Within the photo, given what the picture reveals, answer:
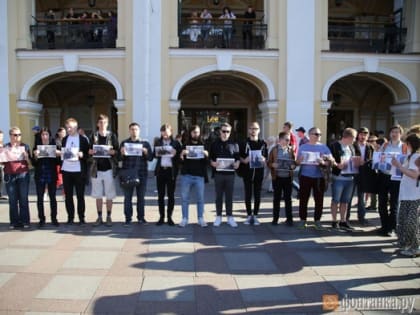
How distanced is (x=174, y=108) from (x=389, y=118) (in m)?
10.6

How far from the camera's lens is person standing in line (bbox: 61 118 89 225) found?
7219 millimetres

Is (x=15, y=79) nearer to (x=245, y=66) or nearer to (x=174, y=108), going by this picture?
(x=174, y=108)

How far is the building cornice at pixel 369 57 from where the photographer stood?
47.0ft

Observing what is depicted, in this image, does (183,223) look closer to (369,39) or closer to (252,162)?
(252,162)

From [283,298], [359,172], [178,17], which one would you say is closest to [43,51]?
[178,17]

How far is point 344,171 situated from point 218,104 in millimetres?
12370

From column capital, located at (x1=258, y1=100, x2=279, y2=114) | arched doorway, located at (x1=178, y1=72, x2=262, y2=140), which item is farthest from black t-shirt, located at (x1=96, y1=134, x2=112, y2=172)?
arched doorway, located at (x1=178, y1=72, x2=262, y2=140)

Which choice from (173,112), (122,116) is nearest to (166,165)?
(173,112)

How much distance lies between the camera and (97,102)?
19.1m

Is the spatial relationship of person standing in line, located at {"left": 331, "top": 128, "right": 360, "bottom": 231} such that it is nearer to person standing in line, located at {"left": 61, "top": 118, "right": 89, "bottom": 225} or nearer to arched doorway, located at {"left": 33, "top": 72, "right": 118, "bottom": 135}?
person standing in line, located at {"left": 61, "top": 118, "right": 89, "bottom": 225}

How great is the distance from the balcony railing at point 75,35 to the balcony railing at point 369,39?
25.9 feet

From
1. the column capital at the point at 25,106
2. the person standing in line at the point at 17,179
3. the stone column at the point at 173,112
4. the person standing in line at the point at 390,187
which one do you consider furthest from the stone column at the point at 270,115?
the person standing in line at the point at 17,179

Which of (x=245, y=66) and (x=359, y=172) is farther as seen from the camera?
(x=245, y=66)

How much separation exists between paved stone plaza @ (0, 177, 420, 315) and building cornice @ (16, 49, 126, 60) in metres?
8.03
